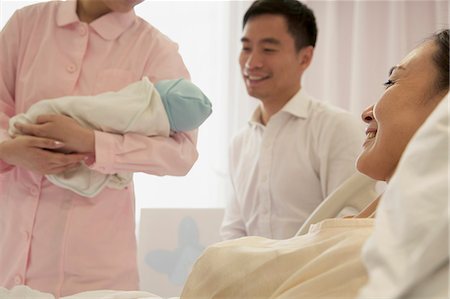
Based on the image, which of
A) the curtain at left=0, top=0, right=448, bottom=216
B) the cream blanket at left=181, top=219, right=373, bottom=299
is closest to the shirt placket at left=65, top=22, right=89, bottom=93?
the cream blanket at left=181, top=219, right=373, bottom=299

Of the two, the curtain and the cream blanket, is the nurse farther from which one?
the curtain

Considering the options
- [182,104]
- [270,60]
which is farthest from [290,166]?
[182,104]

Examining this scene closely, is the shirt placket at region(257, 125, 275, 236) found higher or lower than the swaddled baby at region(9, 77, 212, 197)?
lower

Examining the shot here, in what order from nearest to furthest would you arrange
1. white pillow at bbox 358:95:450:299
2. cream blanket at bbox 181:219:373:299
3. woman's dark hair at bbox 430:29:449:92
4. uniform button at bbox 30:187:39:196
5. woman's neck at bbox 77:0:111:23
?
white pillow at bbox 358:95:450:299
cream blanket at bbox 181:219:373:299
woman's dark hair at bbox 430:29:449:92
uniform button at bbox 30:187:39:196
woman's neck at bbox 77:0:111:23

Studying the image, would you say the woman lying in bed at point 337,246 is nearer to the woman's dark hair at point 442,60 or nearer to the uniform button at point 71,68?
the woman's dark hair at point 442,60

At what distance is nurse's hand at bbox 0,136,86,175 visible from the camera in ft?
5.06

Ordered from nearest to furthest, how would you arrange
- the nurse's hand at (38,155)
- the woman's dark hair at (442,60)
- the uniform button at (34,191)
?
the woman's dark hair at (442,60) → the nurse's hand at (38,155) → the uniform button at (34,191)

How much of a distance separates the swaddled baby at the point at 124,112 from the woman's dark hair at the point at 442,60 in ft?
1.89

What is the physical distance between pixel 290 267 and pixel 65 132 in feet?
2.22

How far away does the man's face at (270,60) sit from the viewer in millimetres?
2371

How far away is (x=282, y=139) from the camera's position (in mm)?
2324

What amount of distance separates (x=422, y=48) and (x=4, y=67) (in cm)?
99

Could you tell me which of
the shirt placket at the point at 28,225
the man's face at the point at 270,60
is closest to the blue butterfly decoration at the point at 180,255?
the man's face at the point at 270,60

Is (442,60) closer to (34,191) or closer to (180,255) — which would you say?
(34,191)
